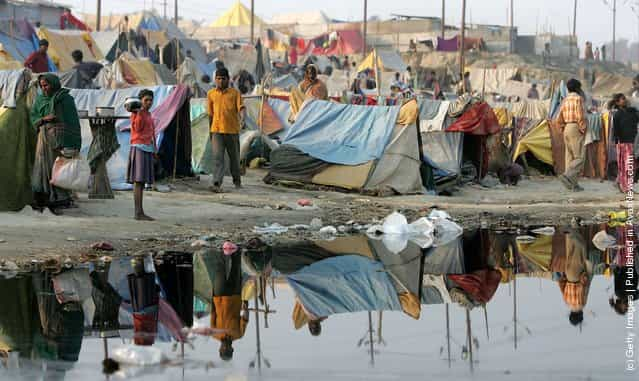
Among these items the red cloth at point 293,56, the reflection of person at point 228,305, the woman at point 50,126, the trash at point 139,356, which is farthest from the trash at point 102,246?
the red cloth at point 293,56

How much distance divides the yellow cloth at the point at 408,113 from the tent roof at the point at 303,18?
58849 mm

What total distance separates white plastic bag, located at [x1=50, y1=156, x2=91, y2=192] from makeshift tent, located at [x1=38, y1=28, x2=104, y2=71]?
19.4 metres

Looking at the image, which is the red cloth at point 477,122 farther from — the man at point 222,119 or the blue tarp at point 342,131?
the man at point 222,119

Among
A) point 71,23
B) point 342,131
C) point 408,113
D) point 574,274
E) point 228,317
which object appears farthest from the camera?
point 71,23

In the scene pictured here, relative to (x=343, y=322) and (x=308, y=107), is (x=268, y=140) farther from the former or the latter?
(x=343, y=322)

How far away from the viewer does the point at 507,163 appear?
1958 cm

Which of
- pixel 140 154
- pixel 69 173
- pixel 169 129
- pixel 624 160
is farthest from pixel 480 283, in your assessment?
pixel 624 160

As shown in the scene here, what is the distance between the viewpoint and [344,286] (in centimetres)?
875

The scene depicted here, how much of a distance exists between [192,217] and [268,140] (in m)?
5.53

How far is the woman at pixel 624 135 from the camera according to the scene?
1748 cm

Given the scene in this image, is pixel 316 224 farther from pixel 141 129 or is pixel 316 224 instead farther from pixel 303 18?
pixel 303 18

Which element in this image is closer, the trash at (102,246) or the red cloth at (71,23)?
the trash at (102,246)

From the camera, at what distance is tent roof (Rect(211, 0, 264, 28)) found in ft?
223

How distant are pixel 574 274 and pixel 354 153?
720 cm
